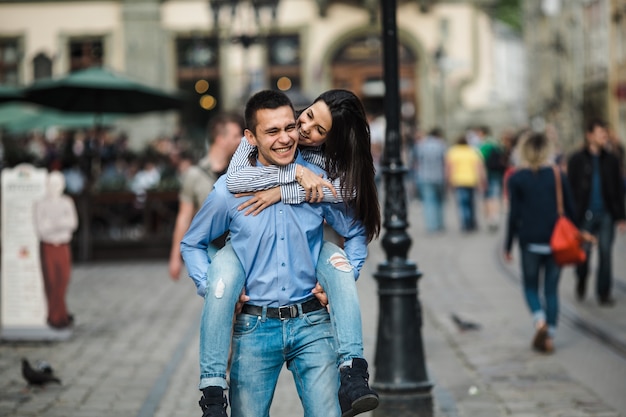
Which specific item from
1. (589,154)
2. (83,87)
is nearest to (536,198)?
(589,154)

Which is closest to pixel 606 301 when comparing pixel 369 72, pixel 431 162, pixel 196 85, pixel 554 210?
pixel 554 210

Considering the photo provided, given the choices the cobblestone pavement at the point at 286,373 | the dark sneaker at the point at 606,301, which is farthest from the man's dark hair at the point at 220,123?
the dark sneaker at the point at 606,301

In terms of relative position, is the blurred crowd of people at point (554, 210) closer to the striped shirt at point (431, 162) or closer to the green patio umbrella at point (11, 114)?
the striped shirt at point (431, 162)

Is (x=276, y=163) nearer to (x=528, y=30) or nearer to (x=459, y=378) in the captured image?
(x=459, y=378)

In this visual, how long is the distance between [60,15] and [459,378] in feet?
105

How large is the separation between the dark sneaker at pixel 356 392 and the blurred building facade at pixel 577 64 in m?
31.7

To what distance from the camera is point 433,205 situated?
925 inches

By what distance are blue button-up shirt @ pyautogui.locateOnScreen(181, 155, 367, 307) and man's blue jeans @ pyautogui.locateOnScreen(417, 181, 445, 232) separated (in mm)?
18291

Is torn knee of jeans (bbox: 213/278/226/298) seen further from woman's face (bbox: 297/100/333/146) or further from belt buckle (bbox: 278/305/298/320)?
woman's face (bbox: 297/100/333/146)

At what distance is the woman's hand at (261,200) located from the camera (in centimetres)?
514

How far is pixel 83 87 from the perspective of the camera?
19.6 meters

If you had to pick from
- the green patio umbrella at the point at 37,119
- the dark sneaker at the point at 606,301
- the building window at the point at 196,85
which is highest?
the building window at the point at 196,85

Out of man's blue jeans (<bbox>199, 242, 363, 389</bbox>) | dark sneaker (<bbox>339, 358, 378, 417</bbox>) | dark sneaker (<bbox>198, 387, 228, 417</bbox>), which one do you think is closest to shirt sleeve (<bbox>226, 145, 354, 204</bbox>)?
man's blue jeans (<bbox>199, 242, 363, 389</bbox>)

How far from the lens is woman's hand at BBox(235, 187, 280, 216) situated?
5.14 m
